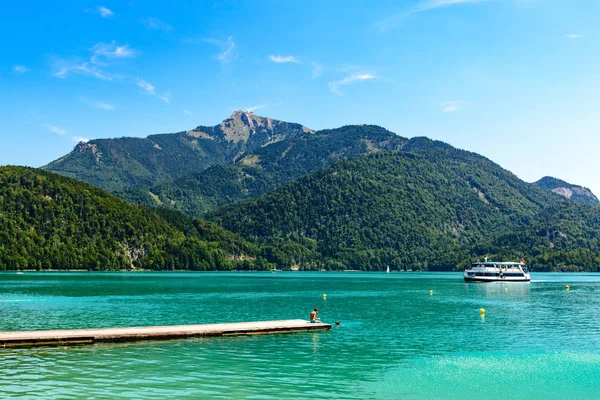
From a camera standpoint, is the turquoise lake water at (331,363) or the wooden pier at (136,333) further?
the wooden pier at (136,333)

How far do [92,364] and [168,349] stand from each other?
33.6 ft

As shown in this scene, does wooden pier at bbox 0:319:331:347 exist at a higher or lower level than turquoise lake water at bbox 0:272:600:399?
higher

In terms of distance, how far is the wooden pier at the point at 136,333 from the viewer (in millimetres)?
61344

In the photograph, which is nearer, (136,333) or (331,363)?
(331,363)

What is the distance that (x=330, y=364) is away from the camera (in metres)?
54.2

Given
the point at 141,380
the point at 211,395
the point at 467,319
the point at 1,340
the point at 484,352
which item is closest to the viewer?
the point at 211,395

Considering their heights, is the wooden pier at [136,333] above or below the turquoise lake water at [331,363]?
above

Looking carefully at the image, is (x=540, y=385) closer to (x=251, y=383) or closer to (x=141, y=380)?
(x=251, y=383)

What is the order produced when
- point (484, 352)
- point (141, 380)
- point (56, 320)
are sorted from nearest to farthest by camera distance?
point (141, 380) → point (484, 352) → point (56, 320)

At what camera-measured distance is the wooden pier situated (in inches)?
2415

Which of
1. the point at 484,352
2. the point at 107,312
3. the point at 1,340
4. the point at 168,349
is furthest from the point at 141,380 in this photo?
the point at 107,312

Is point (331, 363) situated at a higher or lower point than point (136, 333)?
lower

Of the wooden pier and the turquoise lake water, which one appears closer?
the turquoise lake water

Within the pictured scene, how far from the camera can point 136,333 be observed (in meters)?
66.8
